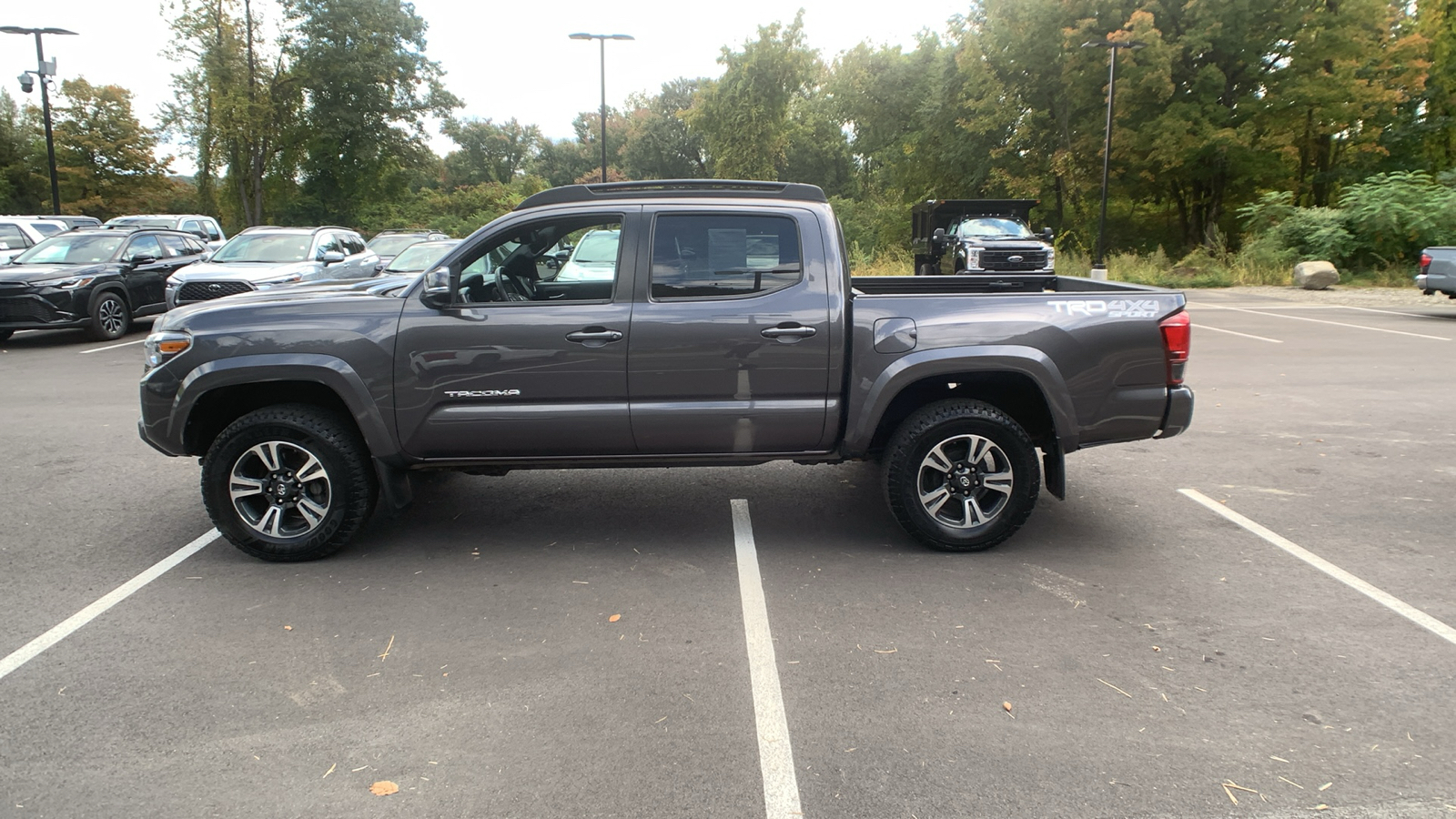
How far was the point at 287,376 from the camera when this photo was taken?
4.88 meters

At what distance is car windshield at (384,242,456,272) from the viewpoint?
1434 cm

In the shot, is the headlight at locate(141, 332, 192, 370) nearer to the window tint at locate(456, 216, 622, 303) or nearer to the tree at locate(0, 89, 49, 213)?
the window tint at locate(456, 216, 622, 303)

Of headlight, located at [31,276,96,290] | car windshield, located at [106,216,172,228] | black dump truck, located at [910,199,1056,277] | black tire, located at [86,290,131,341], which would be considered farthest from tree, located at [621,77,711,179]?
headlight, located at [31,276,96,290]

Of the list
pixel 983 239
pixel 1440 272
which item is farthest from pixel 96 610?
pixel 983 239

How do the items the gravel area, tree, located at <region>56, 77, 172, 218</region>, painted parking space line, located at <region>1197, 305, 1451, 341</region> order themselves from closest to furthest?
painted parking space line, located at <region>1197, 305, 1451, 341</region> < the gravel area < tree, located at <region>56, 77, 172, 218</region>

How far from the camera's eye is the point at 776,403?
498 cm

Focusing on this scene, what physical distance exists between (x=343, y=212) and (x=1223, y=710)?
56.4 metres

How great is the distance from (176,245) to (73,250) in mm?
1859

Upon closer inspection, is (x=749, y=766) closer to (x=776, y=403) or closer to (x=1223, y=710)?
(x=1223, y=710)

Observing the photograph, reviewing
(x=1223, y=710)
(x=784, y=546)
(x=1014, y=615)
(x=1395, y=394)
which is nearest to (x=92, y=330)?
(x=784, y=546)

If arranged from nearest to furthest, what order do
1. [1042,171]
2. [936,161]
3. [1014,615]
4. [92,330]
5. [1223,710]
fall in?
[1223,710] < [1014,615] < [92,330] < [1042,171] < [936,161]

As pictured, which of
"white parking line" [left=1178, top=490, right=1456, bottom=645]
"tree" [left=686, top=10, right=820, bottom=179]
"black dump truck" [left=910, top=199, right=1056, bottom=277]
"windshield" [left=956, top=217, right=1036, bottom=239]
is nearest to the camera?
"white parking line" [left=1178, top=490, right=1456, bottom=645]

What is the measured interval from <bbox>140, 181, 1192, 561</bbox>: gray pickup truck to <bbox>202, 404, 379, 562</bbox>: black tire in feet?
0.04

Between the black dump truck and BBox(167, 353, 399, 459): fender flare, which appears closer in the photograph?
BBox(167, 353, 399, 459): fender flare
